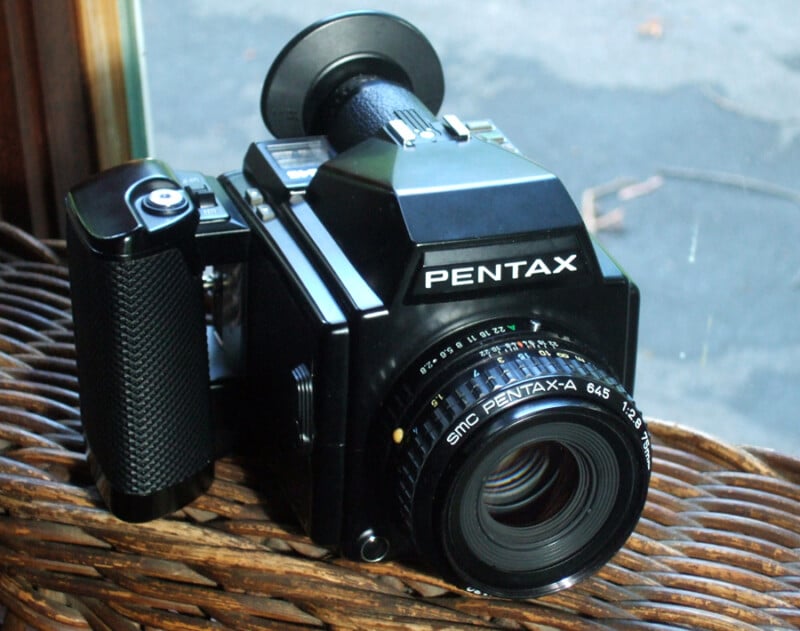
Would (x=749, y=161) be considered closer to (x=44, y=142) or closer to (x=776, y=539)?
(x=776, y=539)

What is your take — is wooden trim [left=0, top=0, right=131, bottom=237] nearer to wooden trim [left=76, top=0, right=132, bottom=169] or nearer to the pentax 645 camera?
wooden trim [left=76, top=0, right=132, bottom=169]

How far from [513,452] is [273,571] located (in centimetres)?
17

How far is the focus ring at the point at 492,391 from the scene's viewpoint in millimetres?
636

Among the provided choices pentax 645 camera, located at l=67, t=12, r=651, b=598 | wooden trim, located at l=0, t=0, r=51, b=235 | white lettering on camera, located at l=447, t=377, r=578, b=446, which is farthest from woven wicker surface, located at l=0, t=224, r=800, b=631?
wooden trim, located at l=0, t=0, r=51, b=235

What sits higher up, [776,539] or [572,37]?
[572,37]

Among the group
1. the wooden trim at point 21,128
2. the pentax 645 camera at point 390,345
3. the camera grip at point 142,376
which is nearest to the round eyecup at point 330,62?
the pentax 645 camera at point 390,345

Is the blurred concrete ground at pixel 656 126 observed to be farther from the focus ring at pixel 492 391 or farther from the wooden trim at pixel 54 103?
the focus ring at pixel 492 391

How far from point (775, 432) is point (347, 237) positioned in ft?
2.08

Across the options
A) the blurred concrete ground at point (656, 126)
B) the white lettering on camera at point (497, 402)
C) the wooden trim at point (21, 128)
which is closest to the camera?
the white lettering on camera at point (497, 402)

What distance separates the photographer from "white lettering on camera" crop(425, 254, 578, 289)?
0.65 metres

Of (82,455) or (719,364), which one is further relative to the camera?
(719,364)

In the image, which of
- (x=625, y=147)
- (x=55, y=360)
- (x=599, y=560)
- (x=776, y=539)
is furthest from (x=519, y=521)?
(x=625, y=147)

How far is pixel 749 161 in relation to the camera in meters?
1.21

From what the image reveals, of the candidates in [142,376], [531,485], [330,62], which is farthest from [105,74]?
[531,485]
